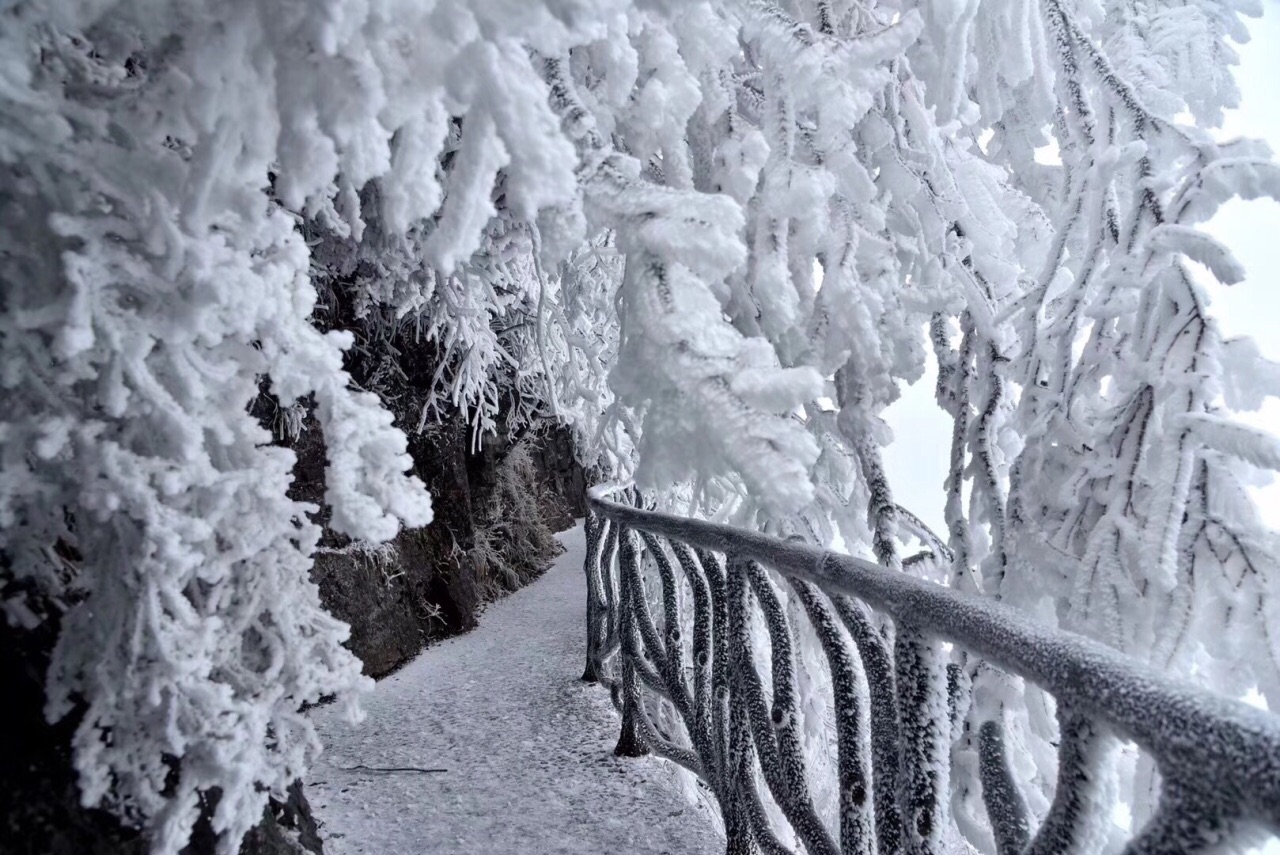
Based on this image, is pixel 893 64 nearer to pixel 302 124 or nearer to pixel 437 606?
pixel 302 124

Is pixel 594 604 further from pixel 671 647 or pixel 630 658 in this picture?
pixel 671 647

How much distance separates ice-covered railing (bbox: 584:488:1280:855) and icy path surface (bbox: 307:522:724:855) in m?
0.54

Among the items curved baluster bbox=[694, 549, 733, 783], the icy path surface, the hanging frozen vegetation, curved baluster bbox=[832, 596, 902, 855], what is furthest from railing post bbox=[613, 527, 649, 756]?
curved baluster bbox=[832, 596, 902, 855]

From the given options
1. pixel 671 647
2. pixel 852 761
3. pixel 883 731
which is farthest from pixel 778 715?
pixel 671 647

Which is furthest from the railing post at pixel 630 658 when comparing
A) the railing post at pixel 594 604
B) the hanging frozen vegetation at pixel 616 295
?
the hanging frozen vegetation at pixel 616 295

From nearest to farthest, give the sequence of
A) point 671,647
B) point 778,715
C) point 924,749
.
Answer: point 924,749
point 778,715
point 671,647

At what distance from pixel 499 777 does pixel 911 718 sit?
289 centimetres

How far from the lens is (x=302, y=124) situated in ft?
2.74

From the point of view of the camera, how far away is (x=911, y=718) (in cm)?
112

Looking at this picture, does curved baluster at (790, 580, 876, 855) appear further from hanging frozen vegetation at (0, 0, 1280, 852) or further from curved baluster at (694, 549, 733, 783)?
curved baluster at (694, 549, 733, 783)

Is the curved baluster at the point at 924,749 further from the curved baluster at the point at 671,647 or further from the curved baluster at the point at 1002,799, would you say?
the curved baluster at the point at 671,647

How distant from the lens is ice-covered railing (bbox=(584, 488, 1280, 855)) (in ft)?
1.94

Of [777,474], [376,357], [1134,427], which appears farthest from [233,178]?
[376,357]

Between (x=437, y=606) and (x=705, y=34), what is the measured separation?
7.06 metres
